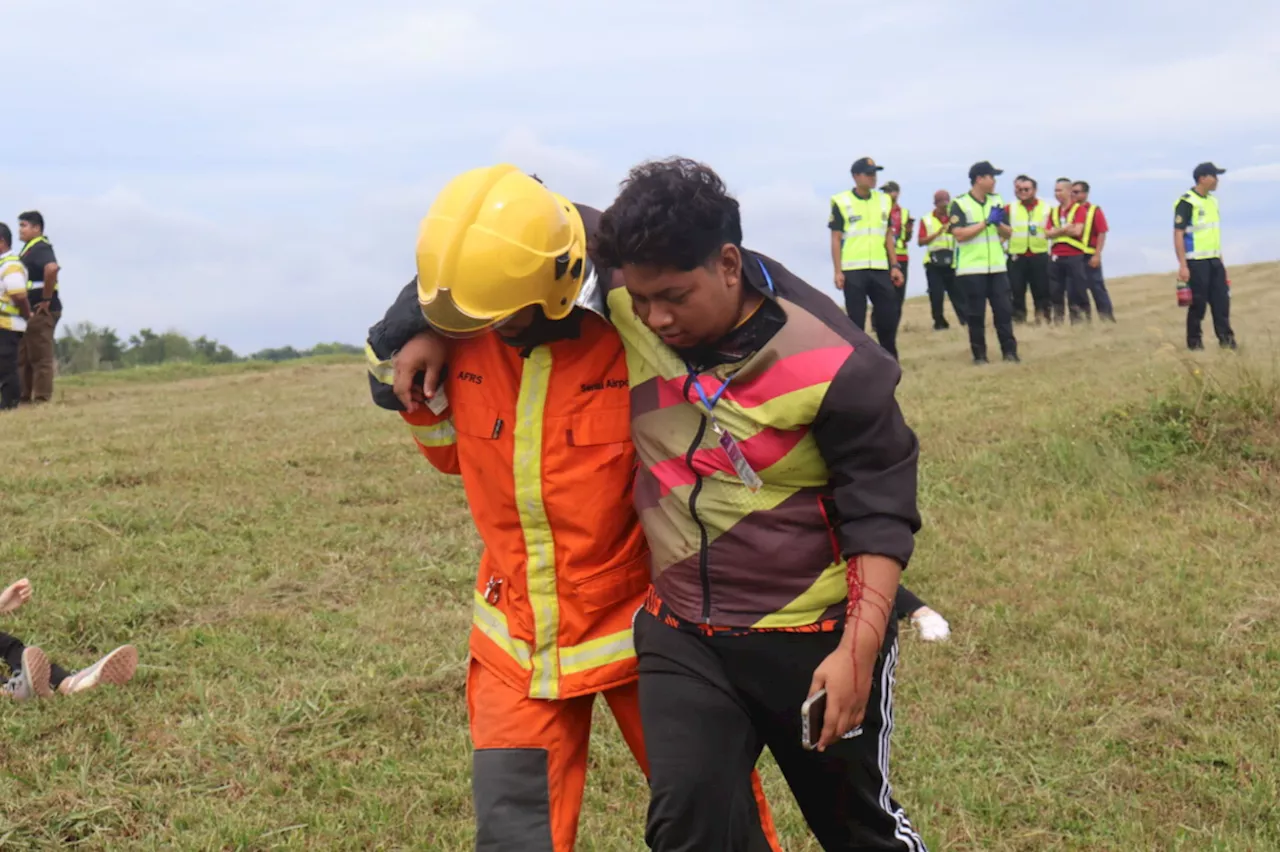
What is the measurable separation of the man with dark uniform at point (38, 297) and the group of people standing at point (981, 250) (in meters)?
8.35

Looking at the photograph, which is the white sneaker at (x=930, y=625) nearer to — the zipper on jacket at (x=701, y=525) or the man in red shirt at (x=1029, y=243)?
the zipper on jacket at (x=701, y=525)

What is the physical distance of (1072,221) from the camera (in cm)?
Result: 1526

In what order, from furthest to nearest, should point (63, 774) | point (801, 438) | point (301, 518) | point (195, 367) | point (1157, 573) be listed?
point (195, 367)
point (301, 518)
point (1157, 573)
point (63, 774)
point (801, 438)

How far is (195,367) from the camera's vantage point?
18.9 metres

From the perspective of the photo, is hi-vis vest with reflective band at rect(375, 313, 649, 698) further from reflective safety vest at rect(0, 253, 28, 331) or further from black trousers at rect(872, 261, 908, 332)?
reflective safety vest at rect(0, 253, 28, 331)

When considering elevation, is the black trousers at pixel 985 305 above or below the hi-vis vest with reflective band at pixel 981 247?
below

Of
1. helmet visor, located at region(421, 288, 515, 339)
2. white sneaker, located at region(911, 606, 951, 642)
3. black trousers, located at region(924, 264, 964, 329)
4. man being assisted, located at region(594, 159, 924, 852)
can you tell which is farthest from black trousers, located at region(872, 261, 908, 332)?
helmet visor, located at region(421, 288, 515, 339)

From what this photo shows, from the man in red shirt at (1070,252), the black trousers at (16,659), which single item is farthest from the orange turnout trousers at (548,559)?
the man in red shirt at (1070,252)

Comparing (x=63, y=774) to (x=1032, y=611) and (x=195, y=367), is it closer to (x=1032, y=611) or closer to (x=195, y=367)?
(x=1032, y=611)

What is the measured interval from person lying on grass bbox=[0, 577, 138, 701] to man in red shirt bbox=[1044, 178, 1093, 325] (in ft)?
41.7

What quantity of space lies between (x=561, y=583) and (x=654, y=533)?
227 mm

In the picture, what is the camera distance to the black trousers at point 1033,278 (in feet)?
47.7

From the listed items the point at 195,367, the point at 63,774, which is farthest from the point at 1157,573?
the point at 195,367

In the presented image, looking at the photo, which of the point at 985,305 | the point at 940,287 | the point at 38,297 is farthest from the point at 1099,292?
the point at 38,297
